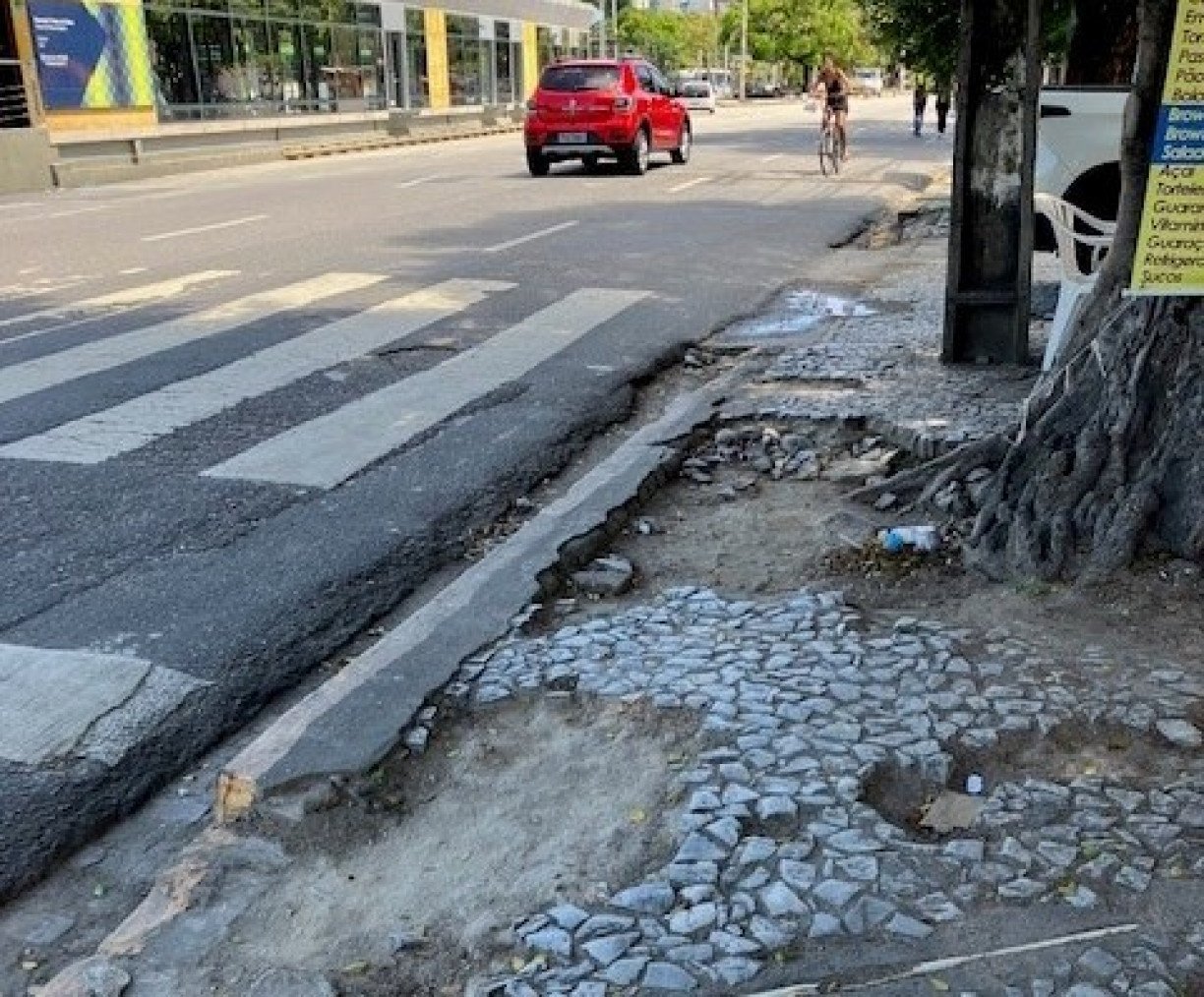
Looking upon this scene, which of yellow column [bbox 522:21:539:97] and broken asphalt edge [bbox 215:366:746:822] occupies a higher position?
yellow column [bbox 522:21:539:97]

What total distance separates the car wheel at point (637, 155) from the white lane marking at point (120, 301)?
1097 cm

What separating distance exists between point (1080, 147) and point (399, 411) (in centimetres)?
545

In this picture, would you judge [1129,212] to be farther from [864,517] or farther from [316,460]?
[316,460]

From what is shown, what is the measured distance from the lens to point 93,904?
119 inches

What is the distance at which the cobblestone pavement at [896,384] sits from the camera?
5.99m

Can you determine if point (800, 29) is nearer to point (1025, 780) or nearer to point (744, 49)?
point (744, 49)

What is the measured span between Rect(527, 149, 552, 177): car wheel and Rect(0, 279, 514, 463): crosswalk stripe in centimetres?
1163

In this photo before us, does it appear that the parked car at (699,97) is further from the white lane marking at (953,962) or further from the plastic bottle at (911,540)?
the white lane marking at (953,962)

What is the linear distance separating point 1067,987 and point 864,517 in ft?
9.05

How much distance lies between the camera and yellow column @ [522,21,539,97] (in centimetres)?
4817

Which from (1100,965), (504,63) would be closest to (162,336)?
(1100,965)

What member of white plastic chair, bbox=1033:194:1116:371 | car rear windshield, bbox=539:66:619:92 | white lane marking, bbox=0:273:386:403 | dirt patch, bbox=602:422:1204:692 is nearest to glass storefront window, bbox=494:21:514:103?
car rear windshield, bbox=539:66:619:92

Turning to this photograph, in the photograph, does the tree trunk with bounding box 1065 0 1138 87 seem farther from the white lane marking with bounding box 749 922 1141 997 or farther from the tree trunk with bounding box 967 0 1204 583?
the white lane marking with bounding box 749 922 1141 997

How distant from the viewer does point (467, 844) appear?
308 centimetres
